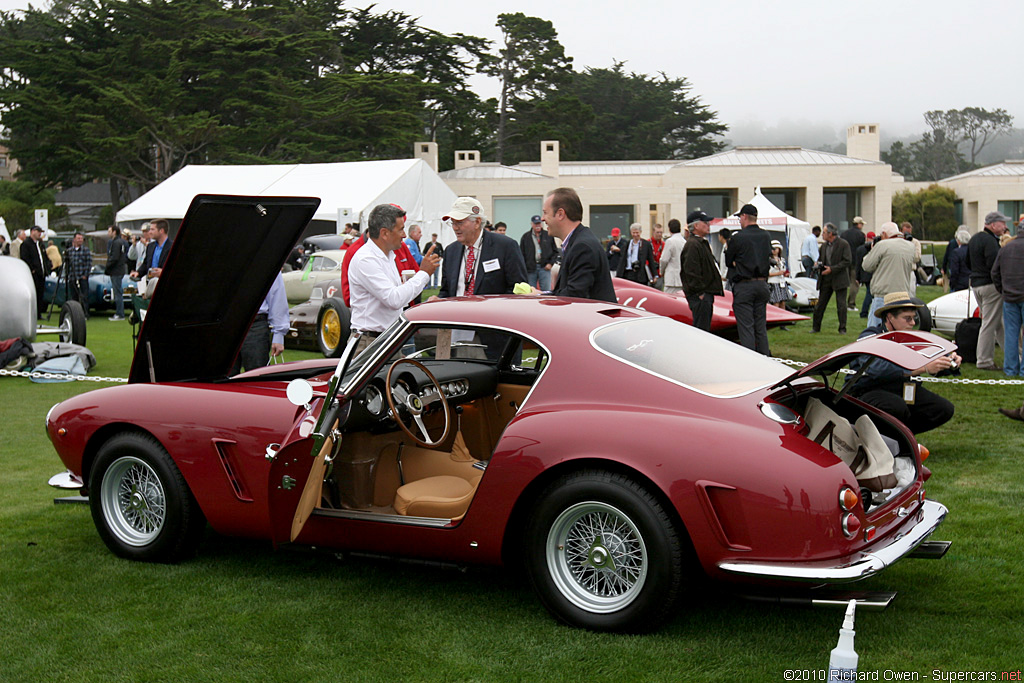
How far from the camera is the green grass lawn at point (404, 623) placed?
3.64 metres

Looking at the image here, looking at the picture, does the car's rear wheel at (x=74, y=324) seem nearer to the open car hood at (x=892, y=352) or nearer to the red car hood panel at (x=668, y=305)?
the red car hood panel at (x=668, y=305)

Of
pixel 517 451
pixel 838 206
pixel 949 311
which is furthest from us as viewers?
pixel 838 206

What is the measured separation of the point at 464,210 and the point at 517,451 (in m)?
3.82

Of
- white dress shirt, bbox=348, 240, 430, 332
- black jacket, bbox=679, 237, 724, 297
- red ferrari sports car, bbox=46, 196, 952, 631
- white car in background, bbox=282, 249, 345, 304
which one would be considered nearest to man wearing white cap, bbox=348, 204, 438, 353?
white dress shirt, bbox=348, 240, 430, 332

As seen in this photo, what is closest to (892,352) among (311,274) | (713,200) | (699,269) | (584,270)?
(584,270)

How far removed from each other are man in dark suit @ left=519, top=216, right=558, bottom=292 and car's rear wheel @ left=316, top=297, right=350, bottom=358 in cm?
449

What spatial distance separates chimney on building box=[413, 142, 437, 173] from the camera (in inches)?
2053

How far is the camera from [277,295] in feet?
27.8

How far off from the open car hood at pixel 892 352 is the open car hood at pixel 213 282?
3.06 metres

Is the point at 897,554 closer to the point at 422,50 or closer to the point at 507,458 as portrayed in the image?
the point at 507,458

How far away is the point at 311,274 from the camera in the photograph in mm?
17469

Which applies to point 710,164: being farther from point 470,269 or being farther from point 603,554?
point 603,554

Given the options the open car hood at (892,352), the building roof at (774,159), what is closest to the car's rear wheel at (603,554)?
the open car hood at (892,352)

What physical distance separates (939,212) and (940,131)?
86.7 m
